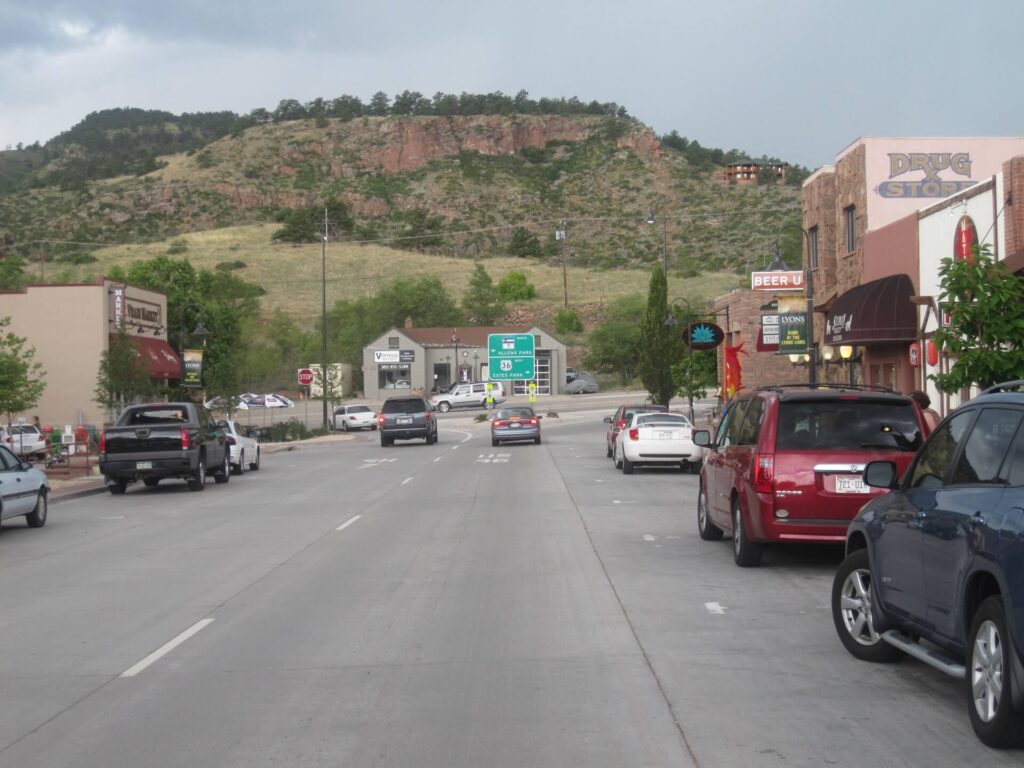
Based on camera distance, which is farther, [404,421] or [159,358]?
[159,358]

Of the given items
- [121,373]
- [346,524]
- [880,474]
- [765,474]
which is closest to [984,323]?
[765,474]

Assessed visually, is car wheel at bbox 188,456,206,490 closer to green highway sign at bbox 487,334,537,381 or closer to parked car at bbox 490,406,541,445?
parked car at bbox 490,406,541,445

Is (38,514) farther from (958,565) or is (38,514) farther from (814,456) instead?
(958,565)

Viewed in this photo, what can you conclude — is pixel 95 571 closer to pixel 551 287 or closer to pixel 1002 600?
pixel 1002 600

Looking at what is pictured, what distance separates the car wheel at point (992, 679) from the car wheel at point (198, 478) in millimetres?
21451

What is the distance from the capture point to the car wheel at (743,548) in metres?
12.7

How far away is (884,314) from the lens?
28.8m

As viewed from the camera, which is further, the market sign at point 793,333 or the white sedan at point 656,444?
the market sign at point 793,333

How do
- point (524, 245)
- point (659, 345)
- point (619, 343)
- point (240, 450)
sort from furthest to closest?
1. point (524, 245)
2. point (619, 343)
3. point (659, 345)
4. point (240, 450)

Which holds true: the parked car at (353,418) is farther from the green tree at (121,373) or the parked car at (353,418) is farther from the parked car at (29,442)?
the parked car at (29,442)

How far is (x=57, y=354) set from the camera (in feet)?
142

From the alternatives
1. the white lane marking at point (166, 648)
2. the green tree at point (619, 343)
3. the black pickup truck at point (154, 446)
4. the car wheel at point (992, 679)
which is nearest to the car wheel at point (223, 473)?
the black pickup truck at point (154, 446)

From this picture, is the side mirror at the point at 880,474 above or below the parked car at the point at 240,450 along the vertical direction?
above

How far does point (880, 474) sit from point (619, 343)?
3329 inches
